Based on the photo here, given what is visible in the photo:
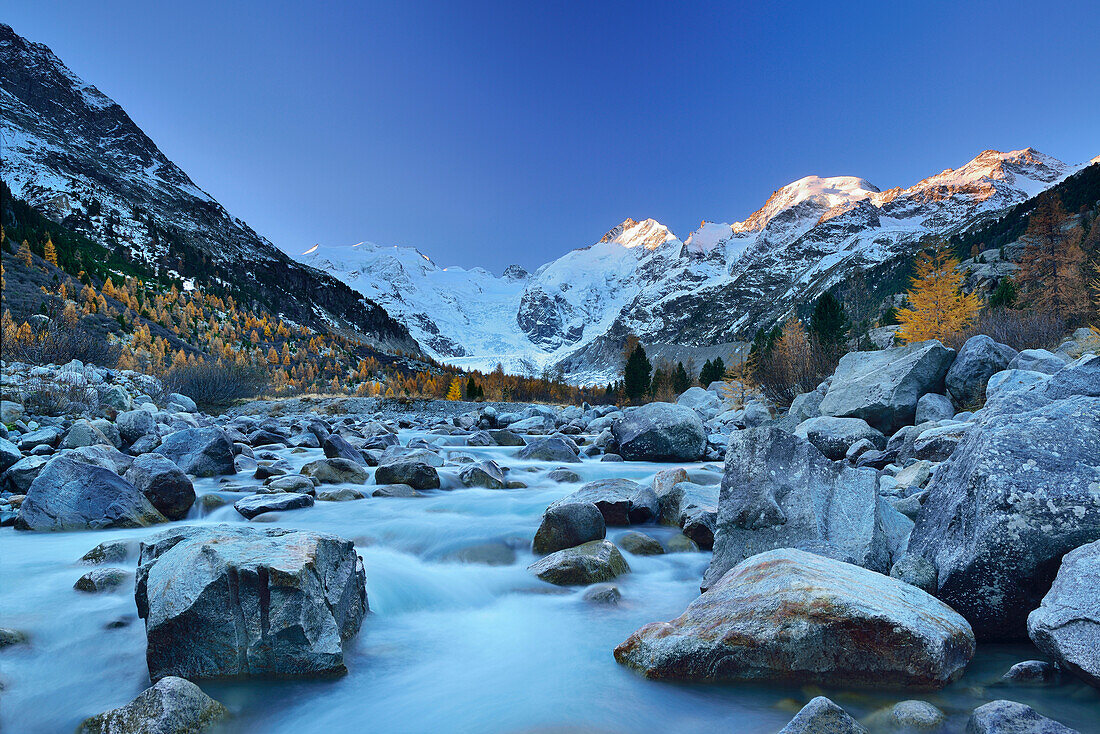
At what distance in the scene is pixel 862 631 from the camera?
2566 millimetres

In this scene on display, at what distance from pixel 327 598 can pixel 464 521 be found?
382 centimetres

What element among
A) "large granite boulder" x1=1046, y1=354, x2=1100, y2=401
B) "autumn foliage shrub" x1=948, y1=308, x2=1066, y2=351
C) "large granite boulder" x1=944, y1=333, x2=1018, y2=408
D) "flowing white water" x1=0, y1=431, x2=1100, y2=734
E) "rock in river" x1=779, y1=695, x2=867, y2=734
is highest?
"autumn foliage shrub" x1=948, y1=308, x2=1066, y2=351

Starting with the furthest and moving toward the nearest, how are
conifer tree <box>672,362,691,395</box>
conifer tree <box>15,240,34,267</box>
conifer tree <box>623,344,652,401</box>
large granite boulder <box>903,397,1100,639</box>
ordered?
conifer tree <box>672,362,691,395</box>
conifer tree <box>623,344,652,401</box>
conifer tree <box>15,240,34,267</box>
large granite boulder <box>903,397,1100,639</box>

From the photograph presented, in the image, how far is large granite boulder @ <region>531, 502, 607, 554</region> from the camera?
213 inches

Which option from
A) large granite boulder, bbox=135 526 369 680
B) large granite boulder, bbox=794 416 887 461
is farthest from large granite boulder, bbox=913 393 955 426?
large granite boulder, bbox=135 526 369 680

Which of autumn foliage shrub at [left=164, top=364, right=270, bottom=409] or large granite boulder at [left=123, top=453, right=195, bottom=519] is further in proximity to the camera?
autumn foliage shrub at [left=164, top=364, right=270, bottom=409]

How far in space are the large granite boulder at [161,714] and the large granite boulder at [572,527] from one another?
3430 millimetres

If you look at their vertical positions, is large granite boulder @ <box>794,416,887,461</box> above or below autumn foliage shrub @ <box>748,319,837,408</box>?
below

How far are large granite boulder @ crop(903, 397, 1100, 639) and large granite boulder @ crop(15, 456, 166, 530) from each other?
7.47 m

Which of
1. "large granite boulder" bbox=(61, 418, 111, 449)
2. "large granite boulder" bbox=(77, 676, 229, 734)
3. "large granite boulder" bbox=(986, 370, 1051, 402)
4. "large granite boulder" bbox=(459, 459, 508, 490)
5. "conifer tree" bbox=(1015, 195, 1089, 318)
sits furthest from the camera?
"conifer tree" bbox=(1015, 195, 1089, 318)

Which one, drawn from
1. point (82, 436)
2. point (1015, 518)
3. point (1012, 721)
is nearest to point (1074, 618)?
point (1015, 518)

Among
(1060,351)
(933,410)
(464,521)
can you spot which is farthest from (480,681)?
(1060,351)

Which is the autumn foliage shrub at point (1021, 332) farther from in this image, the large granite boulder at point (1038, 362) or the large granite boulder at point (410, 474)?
the large granite boulder at point (410, 474)

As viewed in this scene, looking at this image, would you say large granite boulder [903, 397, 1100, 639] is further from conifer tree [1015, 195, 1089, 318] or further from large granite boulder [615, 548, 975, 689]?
conifer tree [1015, 195, 1089, 318]
